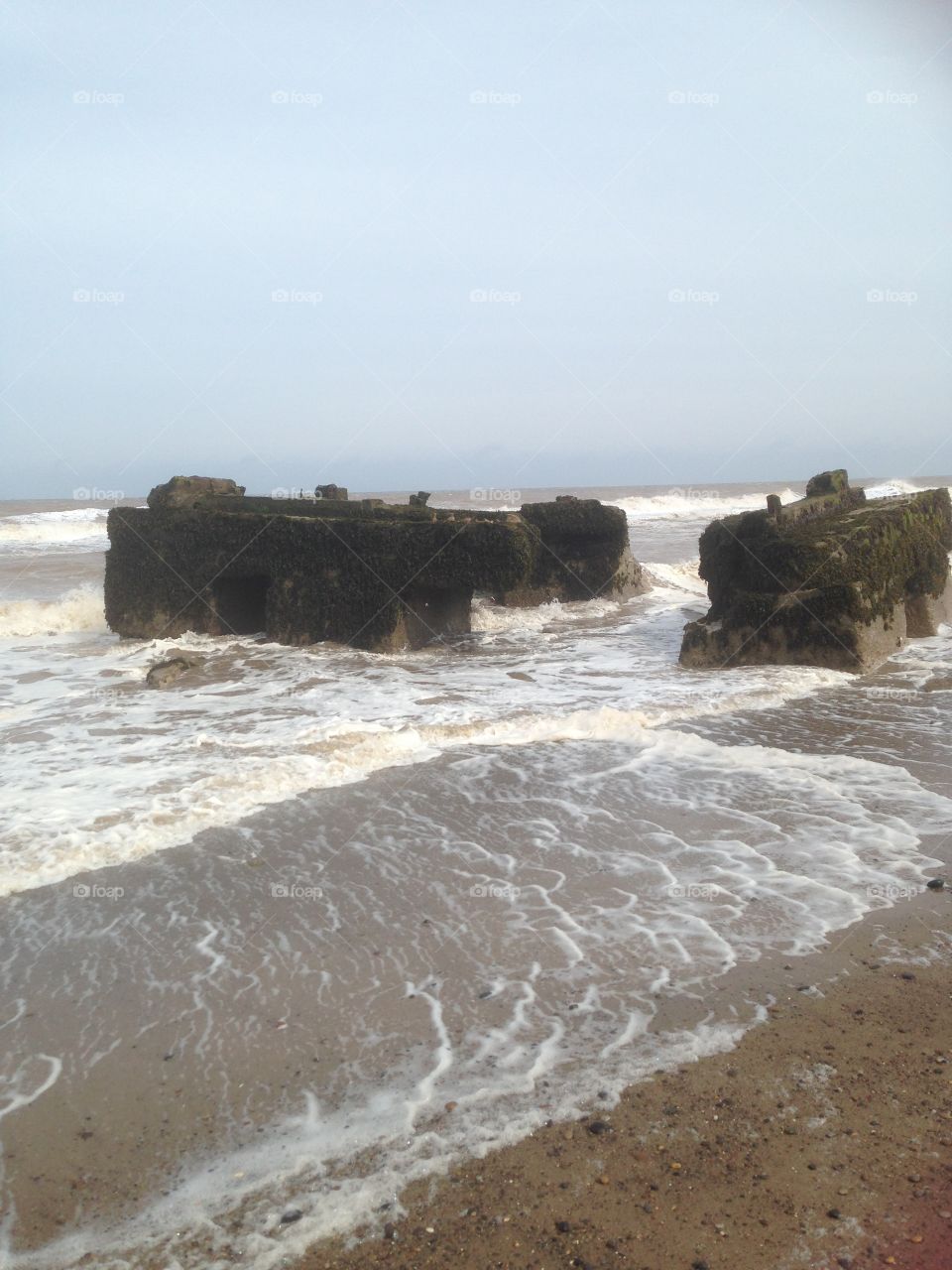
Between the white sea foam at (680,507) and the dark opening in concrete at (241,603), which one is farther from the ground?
the white sea foam at (680,507)

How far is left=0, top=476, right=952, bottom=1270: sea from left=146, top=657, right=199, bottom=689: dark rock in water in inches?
22.6

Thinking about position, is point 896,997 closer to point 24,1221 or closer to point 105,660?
point 24,1221

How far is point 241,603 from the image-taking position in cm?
1198

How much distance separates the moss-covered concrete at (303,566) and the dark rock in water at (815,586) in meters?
2.24

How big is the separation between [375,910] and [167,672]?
18.7 feet

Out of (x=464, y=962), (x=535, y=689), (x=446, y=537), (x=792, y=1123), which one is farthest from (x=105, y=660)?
(x=792, y=1123)

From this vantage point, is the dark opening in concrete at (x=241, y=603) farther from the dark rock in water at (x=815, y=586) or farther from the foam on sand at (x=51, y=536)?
the foam on sand at (x=51, y=536)

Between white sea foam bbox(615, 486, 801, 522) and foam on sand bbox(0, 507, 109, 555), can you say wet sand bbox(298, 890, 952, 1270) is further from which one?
white sea foam bbox(615, 486, 801, 522)

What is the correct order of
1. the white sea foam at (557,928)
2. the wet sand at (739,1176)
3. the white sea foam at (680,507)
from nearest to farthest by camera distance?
1. the wet sand at (739,1176)
2. the white sea foam at (557,928)
3. the white sea foam at (680,507)

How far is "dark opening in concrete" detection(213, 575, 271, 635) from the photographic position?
11797mm

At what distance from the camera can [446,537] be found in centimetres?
1081

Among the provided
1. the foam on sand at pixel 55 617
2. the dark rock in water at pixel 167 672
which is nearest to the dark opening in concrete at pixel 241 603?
the dark rock in water at pixel 167 672

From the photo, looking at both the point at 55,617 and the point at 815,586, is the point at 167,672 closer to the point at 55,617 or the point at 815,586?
the point at 55,617

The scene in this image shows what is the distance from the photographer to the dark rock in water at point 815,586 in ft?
30.6
